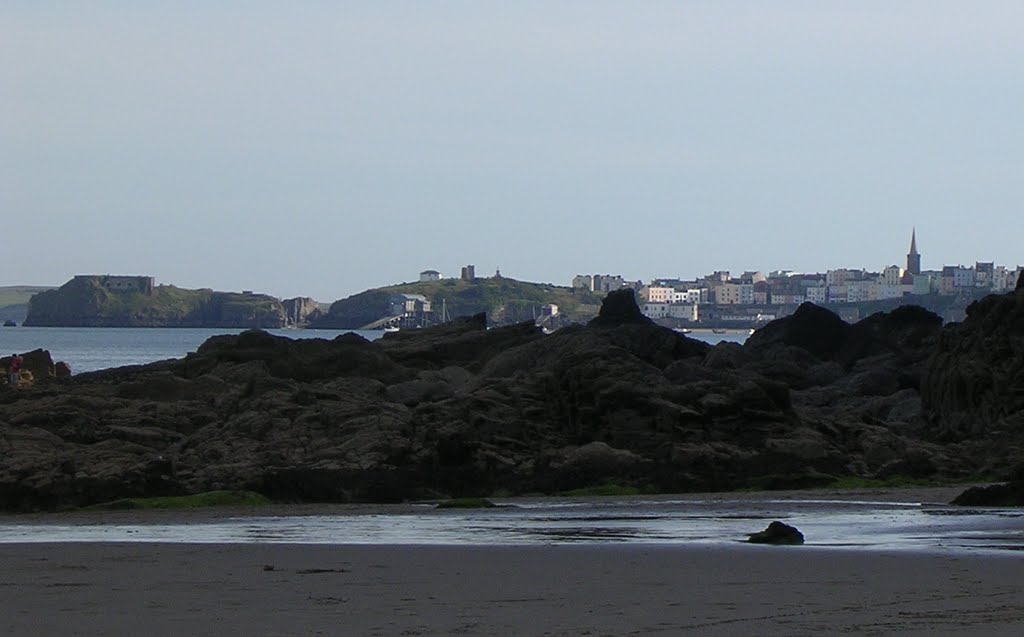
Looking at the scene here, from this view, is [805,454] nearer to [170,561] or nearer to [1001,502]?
[1001,502]

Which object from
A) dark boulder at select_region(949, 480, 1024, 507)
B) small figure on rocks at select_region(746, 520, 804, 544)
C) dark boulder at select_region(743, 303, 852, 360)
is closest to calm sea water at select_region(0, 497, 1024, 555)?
small figure on rocks at select_region(746, 520, 804, 544)

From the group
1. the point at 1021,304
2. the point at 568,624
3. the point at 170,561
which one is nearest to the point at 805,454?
the point at 1021,304

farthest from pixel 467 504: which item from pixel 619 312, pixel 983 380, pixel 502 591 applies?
pixel 619 312

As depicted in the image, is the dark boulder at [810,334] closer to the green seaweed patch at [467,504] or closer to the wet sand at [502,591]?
the green seaweed patch at [467,504]

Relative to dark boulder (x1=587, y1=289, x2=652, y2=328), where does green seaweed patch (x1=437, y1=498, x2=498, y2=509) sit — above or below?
below

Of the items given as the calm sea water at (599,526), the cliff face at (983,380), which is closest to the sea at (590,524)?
the calm sea water at (599,526)

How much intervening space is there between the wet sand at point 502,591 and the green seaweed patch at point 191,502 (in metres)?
7.82

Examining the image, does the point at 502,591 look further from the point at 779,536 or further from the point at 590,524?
the point at 590,524

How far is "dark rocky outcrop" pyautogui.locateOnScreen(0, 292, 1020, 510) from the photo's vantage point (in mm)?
29078

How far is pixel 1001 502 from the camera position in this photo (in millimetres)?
24234

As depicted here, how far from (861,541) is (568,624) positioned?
7.28m

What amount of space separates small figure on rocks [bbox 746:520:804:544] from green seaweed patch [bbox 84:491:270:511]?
1050 centimetres

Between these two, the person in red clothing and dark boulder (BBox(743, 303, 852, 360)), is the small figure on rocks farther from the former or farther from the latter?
dark boulder (BBox(743, 303, 852, 360))

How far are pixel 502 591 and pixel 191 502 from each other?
512 inches
